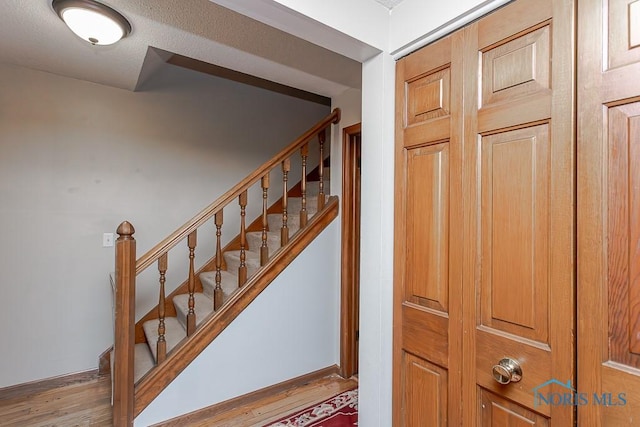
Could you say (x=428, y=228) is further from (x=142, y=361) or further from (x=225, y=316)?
(x=142, y=361)

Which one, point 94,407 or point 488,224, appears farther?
point 94,407

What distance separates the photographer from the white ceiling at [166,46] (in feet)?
5.05

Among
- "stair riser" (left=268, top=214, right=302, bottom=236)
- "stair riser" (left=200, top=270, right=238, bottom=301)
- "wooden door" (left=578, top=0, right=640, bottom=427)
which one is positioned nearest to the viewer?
"wooden door" (left=578, top=0, right=640, bottom=427)

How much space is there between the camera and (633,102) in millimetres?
775

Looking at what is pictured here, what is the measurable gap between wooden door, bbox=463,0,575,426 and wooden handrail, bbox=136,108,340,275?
1.50 m

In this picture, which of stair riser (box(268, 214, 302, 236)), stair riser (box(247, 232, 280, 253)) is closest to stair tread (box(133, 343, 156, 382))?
stair riser (box(247, 232, 280, 253))

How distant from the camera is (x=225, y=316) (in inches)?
84.2

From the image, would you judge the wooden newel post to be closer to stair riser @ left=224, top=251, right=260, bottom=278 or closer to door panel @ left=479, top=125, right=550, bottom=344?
stair riser @ left=224, top=251, right=260, bottom=278

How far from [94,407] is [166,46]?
239 centimetres

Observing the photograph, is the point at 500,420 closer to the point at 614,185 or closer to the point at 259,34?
the point at 614,185

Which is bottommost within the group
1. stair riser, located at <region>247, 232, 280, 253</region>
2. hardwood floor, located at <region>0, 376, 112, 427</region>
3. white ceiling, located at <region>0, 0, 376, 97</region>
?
hardwood floor, located at <region>0, 376, 112, 427</region>

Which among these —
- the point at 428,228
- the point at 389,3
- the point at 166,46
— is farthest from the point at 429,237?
the point at 166,46

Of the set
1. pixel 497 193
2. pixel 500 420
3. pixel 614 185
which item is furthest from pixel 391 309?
pixel 614 185

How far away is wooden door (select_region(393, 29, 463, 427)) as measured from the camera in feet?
3.79
